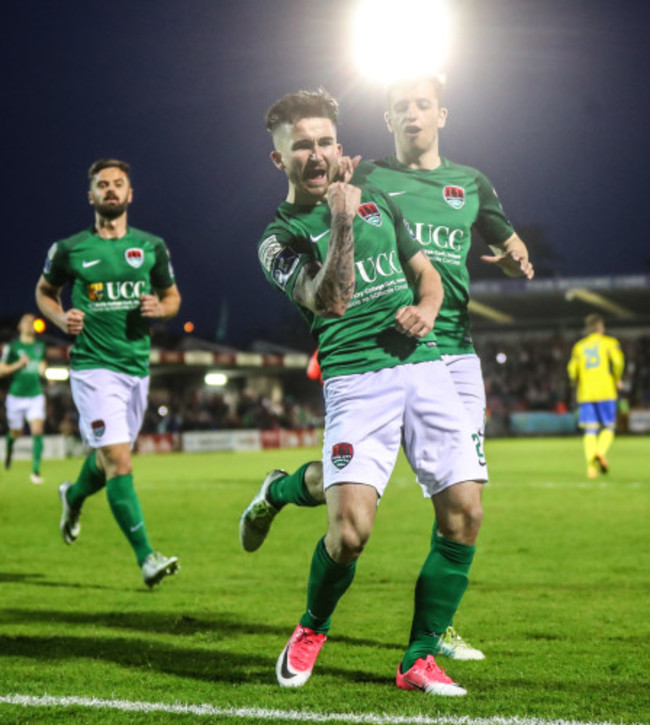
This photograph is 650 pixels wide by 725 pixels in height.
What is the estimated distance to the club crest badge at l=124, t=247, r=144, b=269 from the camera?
6.96 m

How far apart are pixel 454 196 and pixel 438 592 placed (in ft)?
6.47

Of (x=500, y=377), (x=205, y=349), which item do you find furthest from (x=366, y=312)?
(x=500, y=377)

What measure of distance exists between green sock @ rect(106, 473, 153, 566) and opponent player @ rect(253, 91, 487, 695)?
8.93 ft

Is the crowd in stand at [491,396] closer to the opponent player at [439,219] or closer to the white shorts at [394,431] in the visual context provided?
the opponent player at [439,219]

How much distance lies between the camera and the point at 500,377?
48375 mm

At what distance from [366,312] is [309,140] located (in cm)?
69

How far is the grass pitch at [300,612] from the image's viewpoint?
370 centimetres

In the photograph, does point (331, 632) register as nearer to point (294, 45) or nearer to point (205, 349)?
point (205, 349)

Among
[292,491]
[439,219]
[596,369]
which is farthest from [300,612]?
[596,369]

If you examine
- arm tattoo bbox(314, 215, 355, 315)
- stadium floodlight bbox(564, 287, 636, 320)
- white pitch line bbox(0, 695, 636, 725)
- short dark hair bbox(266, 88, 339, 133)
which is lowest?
white pitch line bbox(0, 695, 636, 725)

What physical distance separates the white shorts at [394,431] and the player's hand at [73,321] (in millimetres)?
3010

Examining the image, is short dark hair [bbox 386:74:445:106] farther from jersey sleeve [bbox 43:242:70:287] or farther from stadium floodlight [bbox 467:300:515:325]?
stadium floodlight [bbox 467:300:515:325]

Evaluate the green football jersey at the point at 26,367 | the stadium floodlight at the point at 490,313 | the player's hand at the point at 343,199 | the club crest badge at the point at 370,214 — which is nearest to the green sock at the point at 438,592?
the club crest badge at the point at 370,214

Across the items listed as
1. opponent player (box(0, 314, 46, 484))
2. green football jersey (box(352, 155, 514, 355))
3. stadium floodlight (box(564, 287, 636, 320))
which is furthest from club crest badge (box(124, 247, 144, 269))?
stadium floodlight (box(564, 287, 636, 320))
